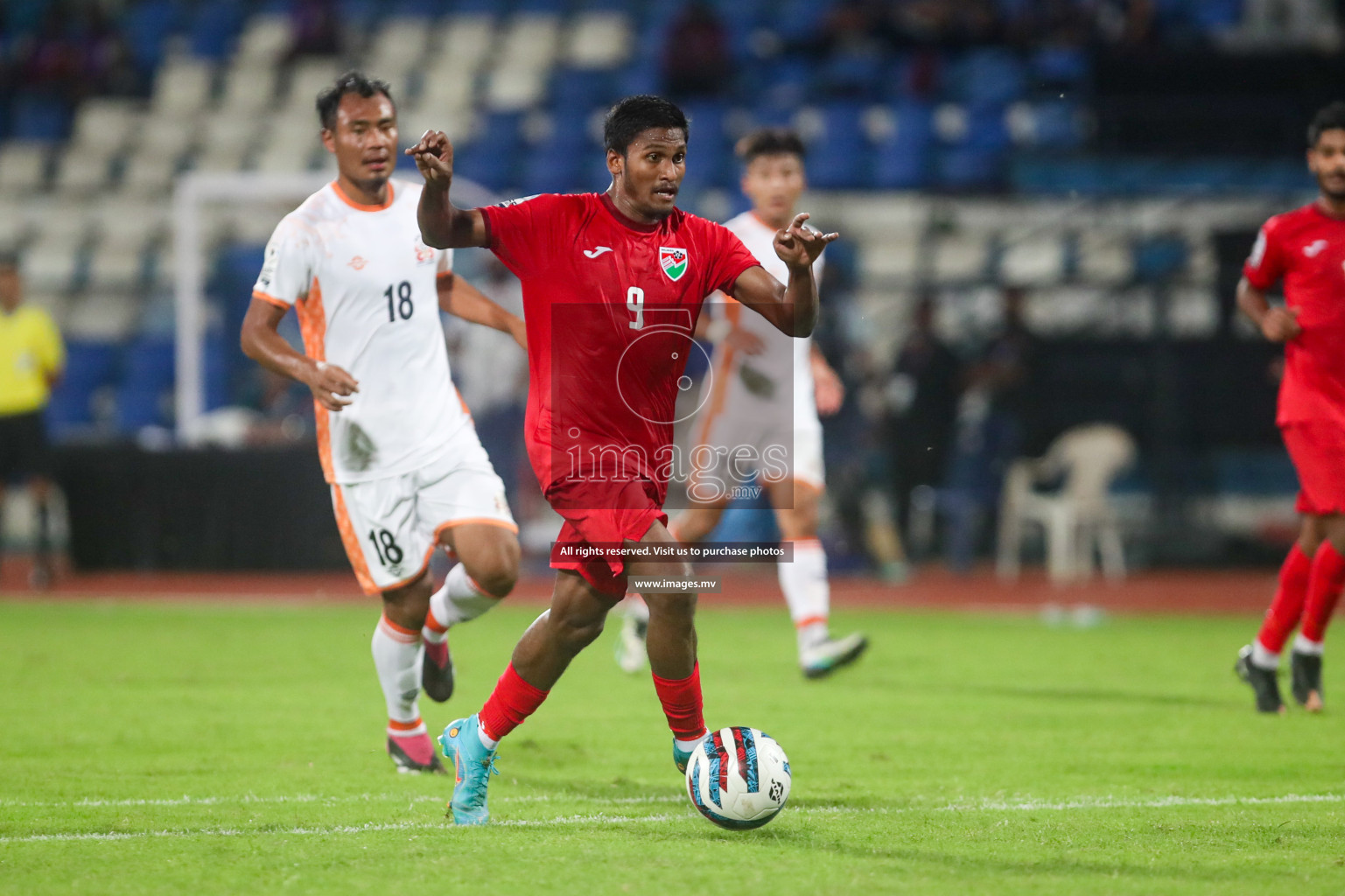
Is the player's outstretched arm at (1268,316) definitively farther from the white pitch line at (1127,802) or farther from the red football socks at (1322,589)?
the white pitch line at (1127,802)

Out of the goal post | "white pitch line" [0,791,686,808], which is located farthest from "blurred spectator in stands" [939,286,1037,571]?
"white pitch line" [0,791,686,808]

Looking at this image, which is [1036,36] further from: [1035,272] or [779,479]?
[779,479]

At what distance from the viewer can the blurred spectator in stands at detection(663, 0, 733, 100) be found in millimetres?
21297

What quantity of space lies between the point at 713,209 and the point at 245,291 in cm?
590

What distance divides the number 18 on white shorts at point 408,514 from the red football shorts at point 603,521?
124cm

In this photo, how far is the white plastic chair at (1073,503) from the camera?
1553 centimetres

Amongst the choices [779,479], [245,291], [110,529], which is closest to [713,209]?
[245,291]

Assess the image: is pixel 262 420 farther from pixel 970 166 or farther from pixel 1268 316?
pixel 1268 316

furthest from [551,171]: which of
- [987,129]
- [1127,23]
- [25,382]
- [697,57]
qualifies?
[25,382]

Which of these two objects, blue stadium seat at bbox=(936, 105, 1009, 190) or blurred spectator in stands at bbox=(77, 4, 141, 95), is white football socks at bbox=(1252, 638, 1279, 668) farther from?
blurred spectator in stands at bbox=(77, 4, 141, 95)

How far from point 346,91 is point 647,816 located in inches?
124

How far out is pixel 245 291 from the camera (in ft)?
55.8

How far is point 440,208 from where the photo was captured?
5.01 meters

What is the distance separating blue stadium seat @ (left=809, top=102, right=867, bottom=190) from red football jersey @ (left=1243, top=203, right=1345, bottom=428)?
1259 centimetres
